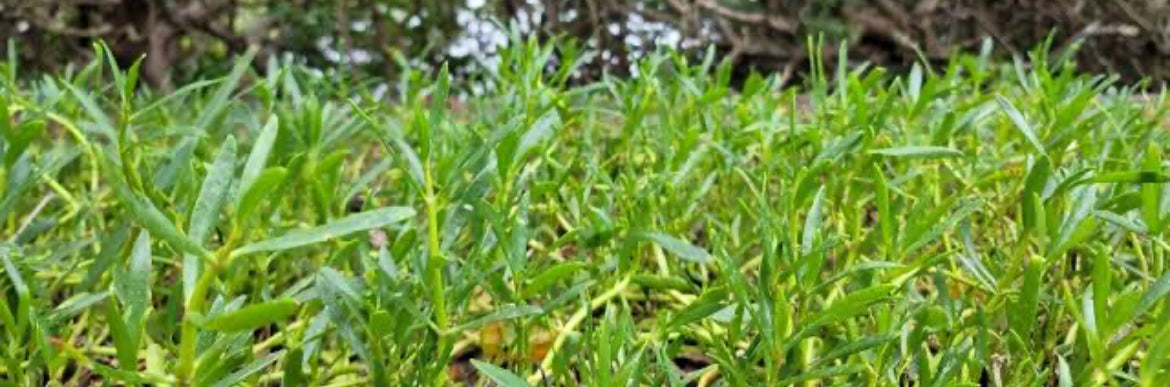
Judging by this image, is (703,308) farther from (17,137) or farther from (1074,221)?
(17,137)

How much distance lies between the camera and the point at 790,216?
79 centimetres

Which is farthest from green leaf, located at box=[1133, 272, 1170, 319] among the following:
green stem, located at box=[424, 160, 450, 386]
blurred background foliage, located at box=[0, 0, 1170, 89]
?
blurred background foliage, located at box=[0, 0, 1170, 89]

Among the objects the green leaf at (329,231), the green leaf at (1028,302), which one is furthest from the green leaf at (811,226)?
the green leaf at (329,231)

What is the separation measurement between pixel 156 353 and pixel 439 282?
16 cm

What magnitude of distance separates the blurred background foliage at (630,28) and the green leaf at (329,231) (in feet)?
8.26

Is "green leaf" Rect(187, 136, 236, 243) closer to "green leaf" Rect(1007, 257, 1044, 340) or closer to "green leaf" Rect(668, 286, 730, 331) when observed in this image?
"green leaf" Rect(668, 286, 730, 331)

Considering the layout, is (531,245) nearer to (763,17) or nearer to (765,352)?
(765,352)

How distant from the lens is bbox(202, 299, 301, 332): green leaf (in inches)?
19.3

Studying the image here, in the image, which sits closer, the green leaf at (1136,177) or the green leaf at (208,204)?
the green leaf at (208,204)

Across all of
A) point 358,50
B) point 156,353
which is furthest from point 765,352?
point 358,50

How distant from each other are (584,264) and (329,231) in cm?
17

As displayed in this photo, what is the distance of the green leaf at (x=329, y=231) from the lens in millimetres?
527

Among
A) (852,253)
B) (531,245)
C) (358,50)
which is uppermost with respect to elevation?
(852,253)

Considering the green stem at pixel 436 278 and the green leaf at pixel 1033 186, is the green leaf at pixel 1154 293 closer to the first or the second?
the green leaf at pixel 1033 186
